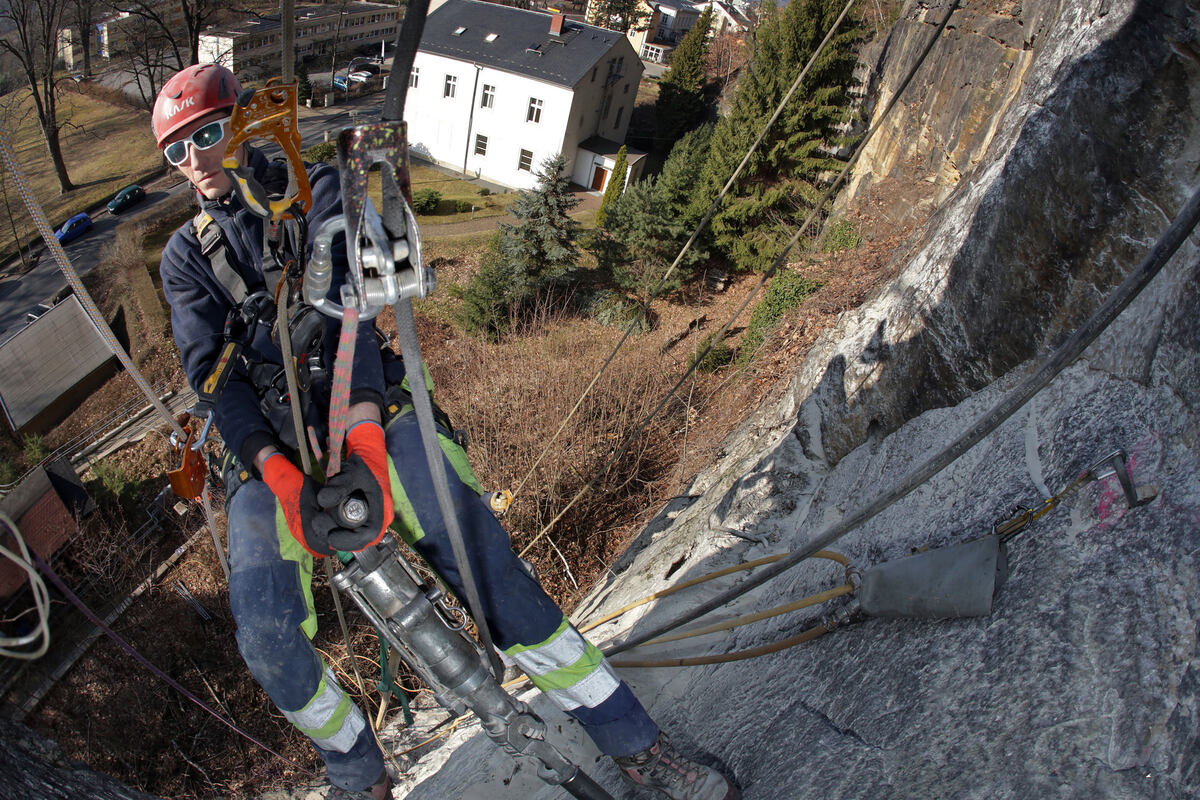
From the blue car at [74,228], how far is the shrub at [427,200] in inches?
364

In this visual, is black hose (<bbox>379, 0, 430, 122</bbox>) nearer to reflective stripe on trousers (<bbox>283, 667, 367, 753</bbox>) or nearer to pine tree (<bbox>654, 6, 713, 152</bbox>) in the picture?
reflective stripe on trousers (<bbox>283, 667, 367, 753</bbox>)

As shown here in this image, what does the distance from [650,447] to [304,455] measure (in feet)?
Answer: 30.7

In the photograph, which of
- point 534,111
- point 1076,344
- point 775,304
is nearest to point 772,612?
point 1076,344

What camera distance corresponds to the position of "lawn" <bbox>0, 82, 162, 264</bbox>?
61.0 ft

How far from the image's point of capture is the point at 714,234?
17.4 meters

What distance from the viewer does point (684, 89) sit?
28359mm

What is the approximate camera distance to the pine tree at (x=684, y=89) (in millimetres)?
27875

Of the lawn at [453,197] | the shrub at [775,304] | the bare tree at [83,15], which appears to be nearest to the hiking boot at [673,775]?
the shrub at [775,304]

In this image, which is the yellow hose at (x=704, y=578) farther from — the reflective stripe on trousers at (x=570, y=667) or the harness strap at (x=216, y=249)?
the harness strap at (x=216, y=249)

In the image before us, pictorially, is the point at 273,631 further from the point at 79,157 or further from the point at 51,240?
the point at 79,157

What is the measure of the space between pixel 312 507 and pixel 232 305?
42.3 inches

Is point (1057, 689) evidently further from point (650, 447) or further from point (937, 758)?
point (650, 447)

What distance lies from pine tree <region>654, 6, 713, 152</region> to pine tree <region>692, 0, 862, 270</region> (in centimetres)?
1288

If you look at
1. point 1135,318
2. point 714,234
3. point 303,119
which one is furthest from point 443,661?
point 303,119
